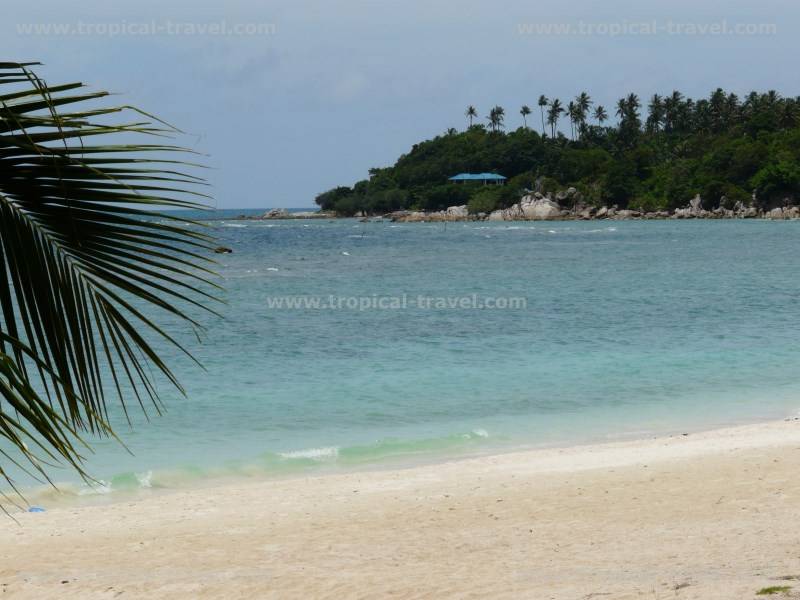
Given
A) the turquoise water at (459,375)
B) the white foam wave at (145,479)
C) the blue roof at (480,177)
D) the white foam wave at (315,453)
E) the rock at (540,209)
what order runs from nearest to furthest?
the white foam wave at (145,479), the white foam wave at (315,453), the turquoise water at (459,375), the rock at (540,209), the blue roof at (480,177)

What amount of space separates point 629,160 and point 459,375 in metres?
138

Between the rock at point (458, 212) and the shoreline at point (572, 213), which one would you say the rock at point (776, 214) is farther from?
the rock at point (458, 212)

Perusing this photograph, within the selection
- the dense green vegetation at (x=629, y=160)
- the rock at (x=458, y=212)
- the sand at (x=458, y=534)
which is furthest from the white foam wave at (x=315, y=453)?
the rock at (x=458, y=212)

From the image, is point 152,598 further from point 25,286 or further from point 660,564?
point 25,286

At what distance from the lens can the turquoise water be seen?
43.1ft

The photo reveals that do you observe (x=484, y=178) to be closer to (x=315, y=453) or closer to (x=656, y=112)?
(x=656, y=112)

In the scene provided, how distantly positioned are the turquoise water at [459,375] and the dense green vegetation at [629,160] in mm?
96707

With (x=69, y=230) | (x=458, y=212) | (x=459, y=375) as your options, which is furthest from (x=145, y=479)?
(x=458, y=212)

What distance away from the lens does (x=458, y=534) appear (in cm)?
786

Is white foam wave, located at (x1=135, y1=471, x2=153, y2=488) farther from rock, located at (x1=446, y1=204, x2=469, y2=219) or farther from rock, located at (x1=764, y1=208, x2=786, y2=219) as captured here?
rock, located at (x1=446, y1=204, x2=469, y2=219)

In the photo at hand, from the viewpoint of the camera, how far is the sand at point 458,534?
6.14 m

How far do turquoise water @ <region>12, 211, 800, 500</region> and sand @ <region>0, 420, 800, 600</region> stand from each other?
1.38 m

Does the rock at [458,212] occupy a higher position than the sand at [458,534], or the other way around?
the sand at [458,534]

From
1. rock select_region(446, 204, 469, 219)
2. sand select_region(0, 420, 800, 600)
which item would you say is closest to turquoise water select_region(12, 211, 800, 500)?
sand select_region(0, 420, 800, 600)
